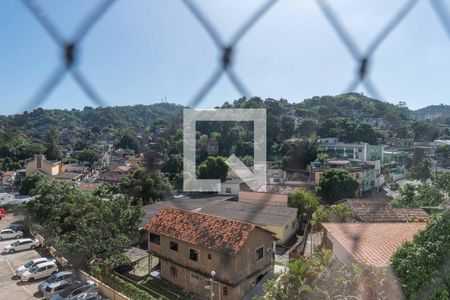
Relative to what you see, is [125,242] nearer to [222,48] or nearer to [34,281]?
[34,281]

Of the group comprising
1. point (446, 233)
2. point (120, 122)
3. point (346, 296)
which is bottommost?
point (346, 296)

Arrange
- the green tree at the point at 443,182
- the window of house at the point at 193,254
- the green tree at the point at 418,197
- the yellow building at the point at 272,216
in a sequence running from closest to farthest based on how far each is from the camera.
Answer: the window of house at the point at 193,254 → the yellow building at the point at 272,216 → the green tree at the point at 418,197 → the green tree at the point at 443,182

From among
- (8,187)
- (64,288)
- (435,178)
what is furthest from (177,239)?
(8,187)

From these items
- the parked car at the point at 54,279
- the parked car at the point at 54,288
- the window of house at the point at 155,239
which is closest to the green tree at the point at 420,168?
the window of house at the point at 155,239

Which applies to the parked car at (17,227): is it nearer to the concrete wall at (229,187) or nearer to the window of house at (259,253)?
the concrete wall at (229,187)

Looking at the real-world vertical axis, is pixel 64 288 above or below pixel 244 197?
below

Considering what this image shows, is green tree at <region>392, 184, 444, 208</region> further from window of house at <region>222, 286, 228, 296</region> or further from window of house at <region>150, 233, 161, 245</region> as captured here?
window of house at <region>150, 233, 161, 245</region>

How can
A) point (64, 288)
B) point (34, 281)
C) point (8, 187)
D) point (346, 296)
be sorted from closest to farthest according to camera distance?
A: point (346, 296)
point (64, 288)
point (34, 281)
point (8, 187)

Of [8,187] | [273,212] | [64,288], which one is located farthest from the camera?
[8,187]
